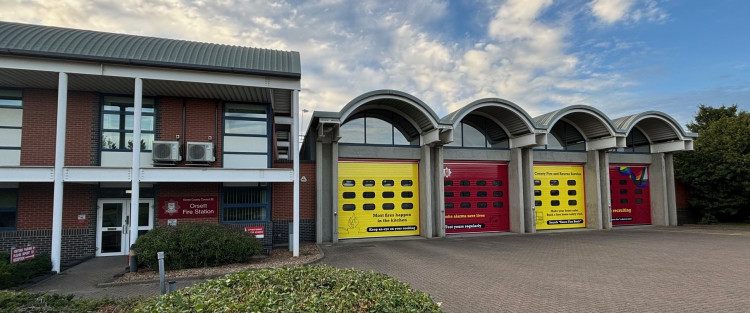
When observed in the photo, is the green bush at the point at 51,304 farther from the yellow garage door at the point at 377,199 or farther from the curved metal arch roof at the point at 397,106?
the yellow garage door at the point at 377,199

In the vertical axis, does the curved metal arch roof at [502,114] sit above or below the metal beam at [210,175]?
above

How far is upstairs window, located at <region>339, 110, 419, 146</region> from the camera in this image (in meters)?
16.2

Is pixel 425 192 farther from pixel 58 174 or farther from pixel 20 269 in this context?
pixel 20 269

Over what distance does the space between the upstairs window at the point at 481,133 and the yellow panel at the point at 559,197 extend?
7.01 feet

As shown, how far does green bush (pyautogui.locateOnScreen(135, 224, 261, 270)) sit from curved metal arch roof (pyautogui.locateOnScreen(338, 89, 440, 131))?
5.63 m

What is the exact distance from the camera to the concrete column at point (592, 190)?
18.4m

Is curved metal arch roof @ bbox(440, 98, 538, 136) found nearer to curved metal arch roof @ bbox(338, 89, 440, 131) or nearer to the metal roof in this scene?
curved metal arch roof @ bbox(338, 89, 440, 131)

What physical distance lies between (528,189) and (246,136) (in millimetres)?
12196

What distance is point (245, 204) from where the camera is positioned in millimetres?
12820

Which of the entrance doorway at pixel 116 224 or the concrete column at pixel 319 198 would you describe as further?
the concrete column at pixel 319 198

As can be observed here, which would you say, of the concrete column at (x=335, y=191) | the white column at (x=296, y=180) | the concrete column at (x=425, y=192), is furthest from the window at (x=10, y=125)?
the concrete column at (x=425, y=192)

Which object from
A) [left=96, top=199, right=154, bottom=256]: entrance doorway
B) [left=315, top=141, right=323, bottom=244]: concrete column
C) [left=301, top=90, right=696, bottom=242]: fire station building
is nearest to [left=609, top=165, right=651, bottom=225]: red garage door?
[left=301, top=90, right=696, bottom=242]: fire station building

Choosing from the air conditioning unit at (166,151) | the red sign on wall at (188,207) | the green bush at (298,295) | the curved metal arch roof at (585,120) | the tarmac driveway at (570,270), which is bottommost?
the tarmac driveway at (570,270)

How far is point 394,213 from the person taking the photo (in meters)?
16.1
